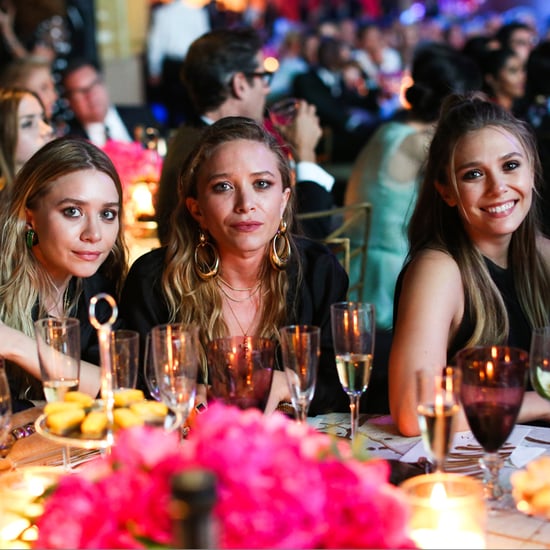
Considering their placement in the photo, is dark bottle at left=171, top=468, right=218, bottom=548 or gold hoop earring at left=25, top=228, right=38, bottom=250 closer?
dark bottle at left=171, top=468, right=218, bottom=548

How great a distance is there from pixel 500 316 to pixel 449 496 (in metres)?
1.32

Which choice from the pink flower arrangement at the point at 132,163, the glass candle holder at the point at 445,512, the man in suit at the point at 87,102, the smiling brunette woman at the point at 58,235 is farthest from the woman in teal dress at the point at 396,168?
the glass candle holder at the point at 445,512

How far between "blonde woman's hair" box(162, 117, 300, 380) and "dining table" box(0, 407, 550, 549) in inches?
19.2

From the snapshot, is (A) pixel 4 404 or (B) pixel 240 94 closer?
(A) pixel 4 404

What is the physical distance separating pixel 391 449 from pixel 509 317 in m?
0.79

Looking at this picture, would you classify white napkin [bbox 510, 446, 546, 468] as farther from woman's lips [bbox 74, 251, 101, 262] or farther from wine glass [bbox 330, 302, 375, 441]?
woman's lips [bbox 74, 251, 101, 262]

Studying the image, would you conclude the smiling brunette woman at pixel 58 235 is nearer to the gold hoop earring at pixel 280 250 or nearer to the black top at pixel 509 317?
the gold hoop earring at pixel 280 250

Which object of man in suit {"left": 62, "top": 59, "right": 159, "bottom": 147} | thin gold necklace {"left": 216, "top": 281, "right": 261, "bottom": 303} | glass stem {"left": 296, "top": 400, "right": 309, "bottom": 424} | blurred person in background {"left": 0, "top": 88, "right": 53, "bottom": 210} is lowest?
glass stem {"left": 296, "top": 400, "right": 309, "bottom": 424}

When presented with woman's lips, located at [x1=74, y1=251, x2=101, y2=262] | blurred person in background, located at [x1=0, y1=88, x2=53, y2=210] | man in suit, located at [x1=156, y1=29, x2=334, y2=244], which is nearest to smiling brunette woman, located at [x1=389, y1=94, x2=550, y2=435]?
woman's lips, located at [x1=74, y1=251, x2=101, y2=262]

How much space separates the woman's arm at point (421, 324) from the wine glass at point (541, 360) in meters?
0.22

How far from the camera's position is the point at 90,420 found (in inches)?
55.9

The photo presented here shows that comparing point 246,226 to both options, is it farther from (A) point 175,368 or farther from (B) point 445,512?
(B) point 445,512

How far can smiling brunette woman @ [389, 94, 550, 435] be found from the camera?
90.4 inches

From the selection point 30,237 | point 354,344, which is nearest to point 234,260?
point 30,237
